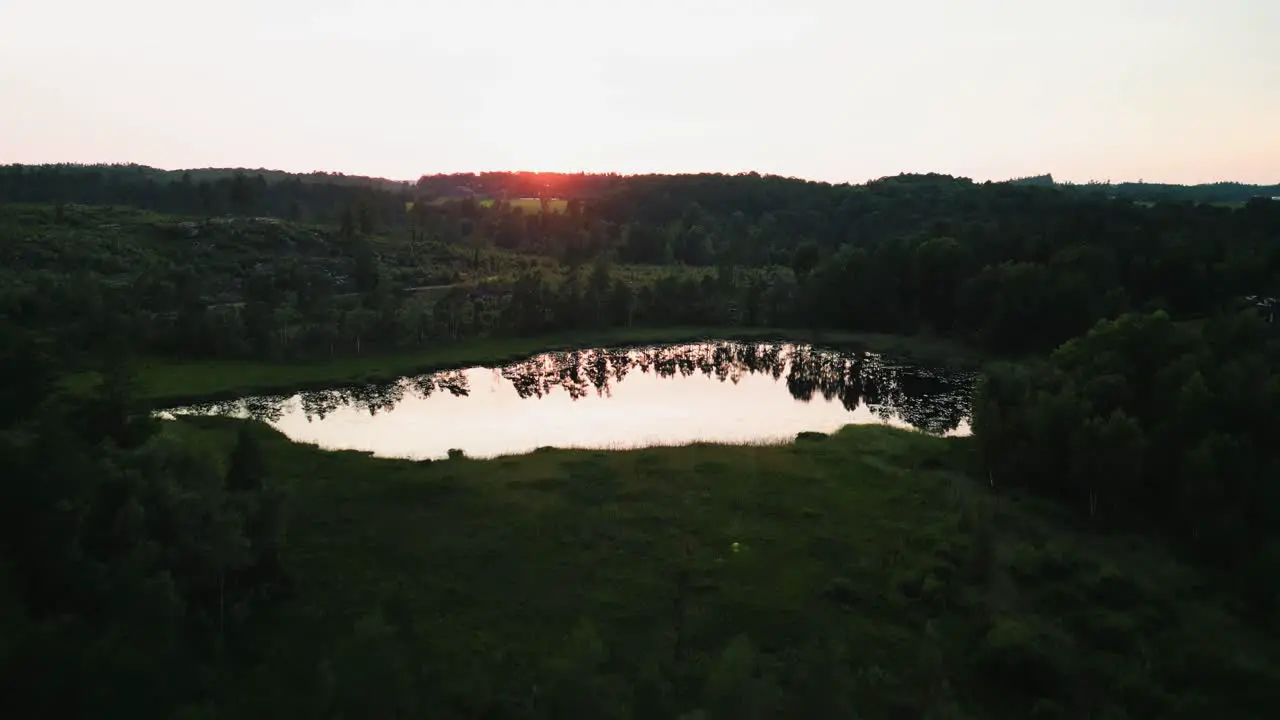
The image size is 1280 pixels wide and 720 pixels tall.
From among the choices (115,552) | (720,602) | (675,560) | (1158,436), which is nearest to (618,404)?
(675,560)

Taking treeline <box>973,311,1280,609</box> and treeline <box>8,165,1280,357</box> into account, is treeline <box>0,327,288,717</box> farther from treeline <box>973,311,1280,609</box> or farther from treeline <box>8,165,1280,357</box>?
treeline <box>8,165,1280,357</box>

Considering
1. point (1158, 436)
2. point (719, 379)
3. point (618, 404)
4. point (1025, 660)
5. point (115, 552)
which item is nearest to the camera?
point (115, 552)

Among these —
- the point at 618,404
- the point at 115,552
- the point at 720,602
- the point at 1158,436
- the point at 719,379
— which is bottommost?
the point at 719,379

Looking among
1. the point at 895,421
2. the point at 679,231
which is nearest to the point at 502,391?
the point at 895,421

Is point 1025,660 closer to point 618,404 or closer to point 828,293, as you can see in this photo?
point 618,404

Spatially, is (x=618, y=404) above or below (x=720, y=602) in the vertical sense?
below

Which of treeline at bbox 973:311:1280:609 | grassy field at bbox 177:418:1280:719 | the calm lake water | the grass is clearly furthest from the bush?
the grass

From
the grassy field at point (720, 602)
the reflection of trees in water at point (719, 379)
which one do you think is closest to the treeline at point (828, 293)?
the reflection of trees in water at point (719, 379)

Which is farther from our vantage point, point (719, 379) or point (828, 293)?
point (828, 293)

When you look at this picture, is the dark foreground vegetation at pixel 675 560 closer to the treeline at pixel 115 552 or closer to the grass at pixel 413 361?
the treeline at pixel 115 552
